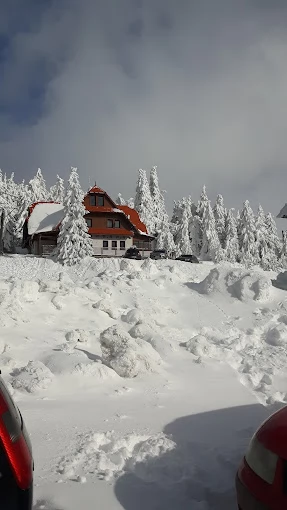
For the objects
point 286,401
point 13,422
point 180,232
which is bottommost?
point 286,401

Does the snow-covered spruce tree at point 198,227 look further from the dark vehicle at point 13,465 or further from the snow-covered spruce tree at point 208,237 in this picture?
the dark vehicle at point 13,465

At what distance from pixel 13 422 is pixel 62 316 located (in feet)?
31.0

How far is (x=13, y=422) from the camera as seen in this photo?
2650 millimetres

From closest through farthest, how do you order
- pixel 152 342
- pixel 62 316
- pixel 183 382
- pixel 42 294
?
pixel 183 382 < pixel 152 342 < pixel 62 316 < pixel 42 294

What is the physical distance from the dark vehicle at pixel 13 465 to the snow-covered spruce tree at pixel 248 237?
5575 cm

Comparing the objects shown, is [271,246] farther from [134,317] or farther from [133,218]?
[134,317]

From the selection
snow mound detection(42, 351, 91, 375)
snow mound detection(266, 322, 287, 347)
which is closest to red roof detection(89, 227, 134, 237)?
snow mound detection(266, 322, 287, 347)

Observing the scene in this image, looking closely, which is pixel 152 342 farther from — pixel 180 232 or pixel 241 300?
pixel 180 232

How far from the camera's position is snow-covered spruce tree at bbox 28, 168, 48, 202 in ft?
202

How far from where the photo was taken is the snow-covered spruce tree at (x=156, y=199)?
60.1 m

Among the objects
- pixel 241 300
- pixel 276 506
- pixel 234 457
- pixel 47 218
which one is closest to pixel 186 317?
pixel 241 300

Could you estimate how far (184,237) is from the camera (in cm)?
5881

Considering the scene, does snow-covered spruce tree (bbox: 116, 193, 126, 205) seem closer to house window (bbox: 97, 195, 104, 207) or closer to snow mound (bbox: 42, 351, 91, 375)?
house window (bbox: 97, 195, 104, 207)

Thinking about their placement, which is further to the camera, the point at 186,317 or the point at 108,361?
the point at 186,317
